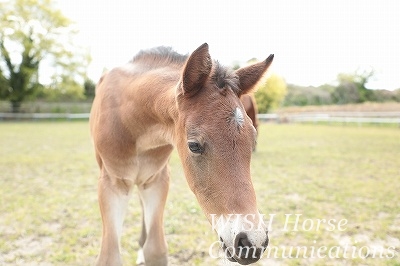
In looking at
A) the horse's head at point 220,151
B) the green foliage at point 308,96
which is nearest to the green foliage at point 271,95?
the green foliage at point 308,96

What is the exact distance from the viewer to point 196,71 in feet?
6.61

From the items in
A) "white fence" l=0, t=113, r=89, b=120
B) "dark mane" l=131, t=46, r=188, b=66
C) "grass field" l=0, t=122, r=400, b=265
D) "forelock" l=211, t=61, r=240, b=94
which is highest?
"dark mane" l=131, t=46, r=188, b=66

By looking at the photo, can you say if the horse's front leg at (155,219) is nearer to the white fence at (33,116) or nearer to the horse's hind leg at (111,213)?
the horse's hind leg at (111,213)

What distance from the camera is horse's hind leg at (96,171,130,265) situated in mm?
2850

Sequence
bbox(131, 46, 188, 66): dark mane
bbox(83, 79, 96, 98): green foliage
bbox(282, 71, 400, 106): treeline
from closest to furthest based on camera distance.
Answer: bbox(131, 46, 188, 66): dark mane → bbox(83, 79, 96, 98): green foliage → bbox(282, 71, 400, 106): treeline

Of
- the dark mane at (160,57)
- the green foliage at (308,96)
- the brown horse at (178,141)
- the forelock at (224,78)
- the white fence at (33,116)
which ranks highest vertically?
the dark mane at (160,57)

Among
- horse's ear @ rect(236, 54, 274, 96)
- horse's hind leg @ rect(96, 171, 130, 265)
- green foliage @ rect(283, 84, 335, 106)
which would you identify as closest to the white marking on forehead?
horse's ear @ rect(236, 54, 274, 96)

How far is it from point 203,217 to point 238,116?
3.34m

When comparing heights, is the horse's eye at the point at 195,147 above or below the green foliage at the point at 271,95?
above

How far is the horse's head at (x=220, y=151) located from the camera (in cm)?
165

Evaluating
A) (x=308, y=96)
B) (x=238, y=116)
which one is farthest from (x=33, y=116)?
(x=308, y=96)

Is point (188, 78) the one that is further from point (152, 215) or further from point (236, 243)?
point (152, 215)

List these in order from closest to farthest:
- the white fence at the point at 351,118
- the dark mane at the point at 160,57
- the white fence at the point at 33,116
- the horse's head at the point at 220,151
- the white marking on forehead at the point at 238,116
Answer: the horse's head at the point at 220,151
the white marking on forehead at the point at 238,116
the dark mane at the point at 160,57
the white fence at the point at 351,118
the white fence at the point at 33,116

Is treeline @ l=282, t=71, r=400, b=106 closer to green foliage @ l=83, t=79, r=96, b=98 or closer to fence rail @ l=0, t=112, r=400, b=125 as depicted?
fence rail @ l=0, t=112, r=400, b=125
